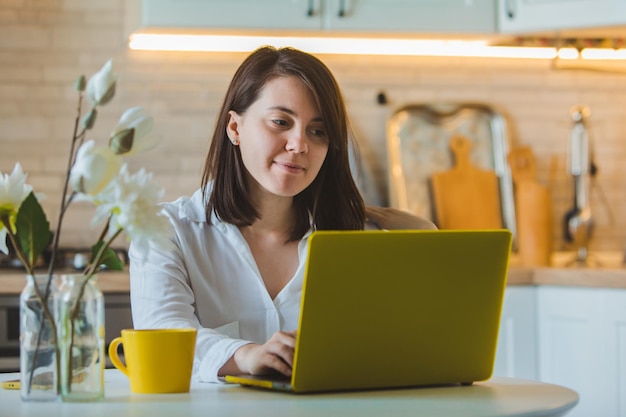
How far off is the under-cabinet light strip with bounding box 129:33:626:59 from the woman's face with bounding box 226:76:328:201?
1.30m

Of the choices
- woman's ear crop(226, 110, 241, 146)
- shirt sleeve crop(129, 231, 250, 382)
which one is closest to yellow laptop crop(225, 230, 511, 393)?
shirt sleeve crop(129, 231, 250, 382)

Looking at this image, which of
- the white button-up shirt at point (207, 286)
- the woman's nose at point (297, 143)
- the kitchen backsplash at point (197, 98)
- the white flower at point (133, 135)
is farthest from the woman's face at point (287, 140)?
the kitchen backsplash at point (197, 98)

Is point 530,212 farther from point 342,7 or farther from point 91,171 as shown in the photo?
point 91,171

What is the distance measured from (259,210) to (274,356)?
0.65 m

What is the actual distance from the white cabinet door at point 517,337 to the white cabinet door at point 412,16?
0.84 meters

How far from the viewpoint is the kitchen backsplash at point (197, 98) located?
321 centimetres

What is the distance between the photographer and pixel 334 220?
2.04m

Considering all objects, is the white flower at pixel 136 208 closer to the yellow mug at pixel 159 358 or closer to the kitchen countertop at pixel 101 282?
the yellow mug at pixel 159 358

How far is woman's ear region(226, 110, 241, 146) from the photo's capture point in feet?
6.68

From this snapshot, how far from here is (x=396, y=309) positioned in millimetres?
1329

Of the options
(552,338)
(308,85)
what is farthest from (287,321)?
(552,338)

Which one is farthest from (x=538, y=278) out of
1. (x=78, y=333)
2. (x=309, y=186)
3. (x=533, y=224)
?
(x=78, y=333)

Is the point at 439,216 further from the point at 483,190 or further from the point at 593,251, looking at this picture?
the point at 593,251

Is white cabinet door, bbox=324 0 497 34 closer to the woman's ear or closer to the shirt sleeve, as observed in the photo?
the woman's ear
